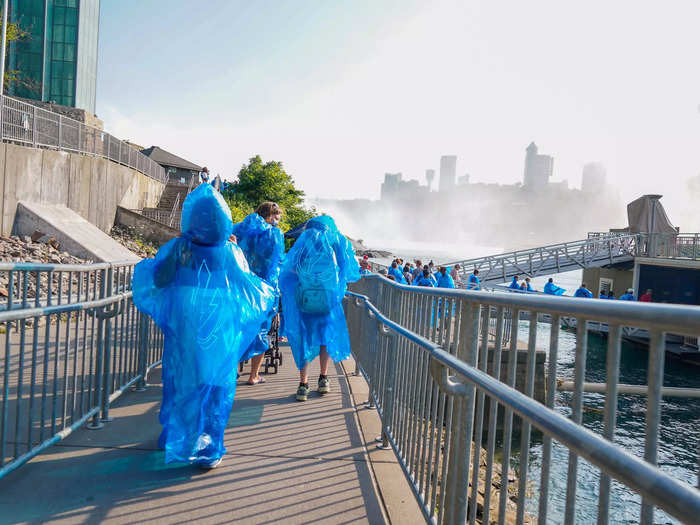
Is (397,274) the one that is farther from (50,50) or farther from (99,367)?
(50,50)

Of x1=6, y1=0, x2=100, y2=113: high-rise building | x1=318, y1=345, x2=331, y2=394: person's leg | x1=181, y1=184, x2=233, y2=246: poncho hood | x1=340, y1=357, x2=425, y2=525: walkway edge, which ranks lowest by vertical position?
x1=340, y1=357, x2=425, y2=525: walkway edge

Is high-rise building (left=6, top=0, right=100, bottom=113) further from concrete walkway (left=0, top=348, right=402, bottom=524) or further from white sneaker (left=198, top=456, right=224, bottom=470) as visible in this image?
white sneaker (left=198, top=456, right=224, bottom=470)

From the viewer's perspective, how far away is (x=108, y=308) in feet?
12.4

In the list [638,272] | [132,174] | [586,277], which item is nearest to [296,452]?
[132,174]

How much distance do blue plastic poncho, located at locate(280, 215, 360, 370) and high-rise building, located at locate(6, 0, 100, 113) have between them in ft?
114

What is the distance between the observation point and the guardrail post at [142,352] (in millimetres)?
4629

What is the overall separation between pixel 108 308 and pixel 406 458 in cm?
235

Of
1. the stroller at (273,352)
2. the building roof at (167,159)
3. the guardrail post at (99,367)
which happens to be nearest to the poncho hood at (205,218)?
the guardrail post at (99,367)

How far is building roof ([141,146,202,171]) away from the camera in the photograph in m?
46.6

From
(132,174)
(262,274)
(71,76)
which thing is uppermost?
(71,76)

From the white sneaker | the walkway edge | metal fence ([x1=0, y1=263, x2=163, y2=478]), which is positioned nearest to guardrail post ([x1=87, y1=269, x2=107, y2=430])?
metal fence ([x1=0, y1=263, x2=163, y2=478])

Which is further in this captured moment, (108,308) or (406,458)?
(108,308)

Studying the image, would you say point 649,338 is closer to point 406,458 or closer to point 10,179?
point 406,458

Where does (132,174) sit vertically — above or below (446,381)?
above
